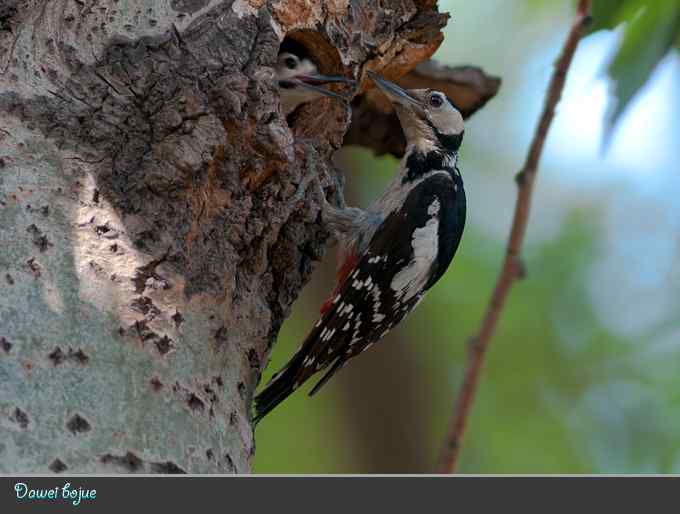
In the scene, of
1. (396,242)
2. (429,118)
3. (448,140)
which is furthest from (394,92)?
(396,242)

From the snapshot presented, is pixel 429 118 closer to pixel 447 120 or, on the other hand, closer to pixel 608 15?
pixel 447 120

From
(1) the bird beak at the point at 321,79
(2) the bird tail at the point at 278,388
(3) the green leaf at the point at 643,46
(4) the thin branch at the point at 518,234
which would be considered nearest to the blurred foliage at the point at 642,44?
(3) the green leaf at the point at 643,46

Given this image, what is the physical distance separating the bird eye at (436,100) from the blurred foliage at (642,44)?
788 millimetres

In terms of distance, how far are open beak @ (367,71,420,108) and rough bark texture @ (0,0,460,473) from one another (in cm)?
61

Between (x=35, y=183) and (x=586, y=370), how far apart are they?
15.9 ft

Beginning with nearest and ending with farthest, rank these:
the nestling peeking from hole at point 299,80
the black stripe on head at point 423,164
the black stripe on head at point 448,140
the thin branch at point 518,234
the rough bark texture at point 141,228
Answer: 1. the rough bark texture at point 141,228
2. the thin branch at point 518,234
3. the nestling peeking from hole at point 299,80
4. the black stripe on head at point 423,164
5. the black stripe on head at point 448,140

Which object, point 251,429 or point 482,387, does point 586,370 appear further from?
point 251,429

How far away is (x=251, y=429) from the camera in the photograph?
9.29 ft

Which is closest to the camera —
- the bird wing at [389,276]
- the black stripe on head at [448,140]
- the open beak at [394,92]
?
the bird wing at [389,276]

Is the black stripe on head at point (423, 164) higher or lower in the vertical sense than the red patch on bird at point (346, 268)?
higher

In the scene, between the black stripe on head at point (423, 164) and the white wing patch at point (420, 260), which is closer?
the white wing patch at point (420, 260)

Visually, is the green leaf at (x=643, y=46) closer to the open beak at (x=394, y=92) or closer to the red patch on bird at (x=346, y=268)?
the open beak at (x=394, y=92)

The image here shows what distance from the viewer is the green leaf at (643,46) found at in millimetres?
3809

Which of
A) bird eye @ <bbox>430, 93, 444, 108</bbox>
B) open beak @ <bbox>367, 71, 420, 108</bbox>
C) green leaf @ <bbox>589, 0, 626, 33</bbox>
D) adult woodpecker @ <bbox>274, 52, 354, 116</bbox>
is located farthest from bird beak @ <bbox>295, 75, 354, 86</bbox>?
green leaf @ <bbox>589, 0, 626, 33</bbox>
